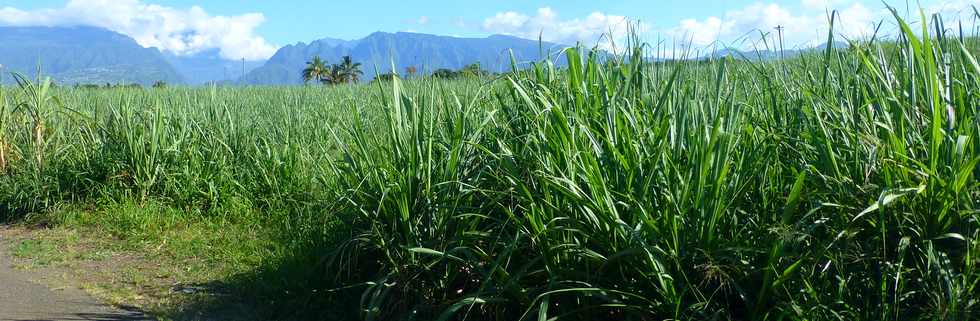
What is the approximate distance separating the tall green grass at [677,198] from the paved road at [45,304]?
1.12 m

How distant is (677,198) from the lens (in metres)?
2.88

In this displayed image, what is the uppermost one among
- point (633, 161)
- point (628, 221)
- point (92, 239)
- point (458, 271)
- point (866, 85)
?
point (866, 85)

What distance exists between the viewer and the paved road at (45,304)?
4133 millimetres

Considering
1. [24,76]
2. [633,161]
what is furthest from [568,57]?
[24,76]

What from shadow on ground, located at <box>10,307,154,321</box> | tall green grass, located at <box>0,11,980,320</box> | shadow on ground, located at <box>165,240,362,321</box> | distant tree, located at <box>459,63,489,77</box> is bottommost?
shadow on ground, located at <box>10,307,154,321</box>

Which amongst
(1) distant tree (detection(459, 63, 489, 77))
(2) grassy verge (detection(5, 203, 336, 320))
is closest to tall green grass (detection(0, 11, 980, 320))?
(1) distant tree (detection(459, 63, 489, 77))

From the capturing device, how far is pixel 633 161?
298cm

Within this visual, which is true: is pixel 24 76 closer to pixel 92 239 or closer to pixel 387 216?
pixel 92 239

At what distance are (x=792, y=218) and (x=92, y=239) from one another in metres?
5.00

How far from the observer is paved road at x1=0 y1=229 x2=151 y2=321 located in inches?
163

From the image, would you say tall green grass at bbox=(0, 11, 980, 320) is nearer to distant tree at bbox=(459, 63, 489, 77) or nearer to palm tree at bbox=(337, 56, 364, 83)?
distant tree at bbox=(459, 63, 489, 77)

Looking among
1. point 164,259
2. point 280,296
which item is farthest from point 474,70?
point 164,259

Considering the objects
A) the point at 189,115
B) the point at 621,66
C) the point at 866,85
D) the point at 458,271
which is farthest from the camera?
the point at 189,115

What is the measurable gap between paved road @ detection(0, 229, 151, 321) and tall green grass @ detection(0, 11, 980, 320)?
112 centimetres
